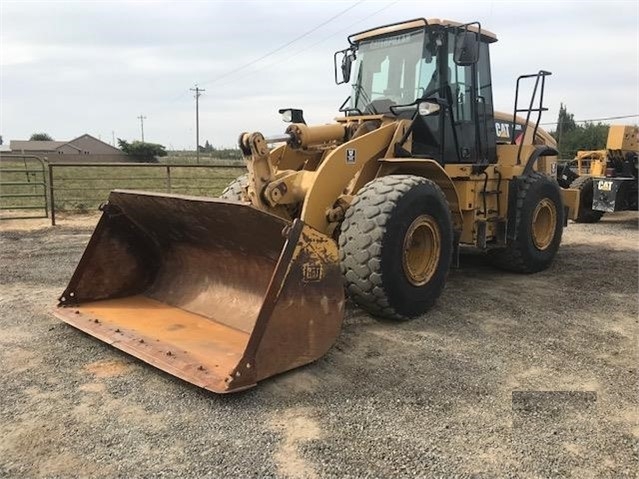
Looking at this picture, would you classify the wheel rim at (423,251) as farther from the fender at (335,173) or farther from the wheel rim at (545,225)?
the wheel rim at (545,225)

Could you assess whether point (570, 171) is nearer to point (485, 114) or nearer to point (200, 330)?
point (485, 114)

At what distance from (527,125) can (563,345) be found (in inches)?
138

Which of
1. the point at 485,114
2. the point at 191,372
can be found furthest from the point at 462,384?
the point at 485,114

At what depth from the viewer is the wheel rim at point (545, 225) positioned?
741 centimetres

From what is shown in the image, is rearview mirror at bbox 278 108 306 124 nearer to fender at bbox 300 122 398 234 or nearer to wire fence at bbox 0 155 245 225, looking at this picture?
fender at bbox 300 122 398 234

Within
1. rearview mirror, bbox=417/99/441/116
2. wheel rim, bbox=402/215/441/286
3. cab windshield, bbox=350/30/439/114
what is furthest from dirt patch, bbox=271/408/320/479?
cab windshield, bbox=350/30/439/114

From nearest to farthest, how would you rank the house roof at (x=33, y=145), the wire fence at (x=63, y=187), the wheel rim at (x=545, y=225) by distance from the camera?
the wheel rim at (x=545, y=225), the wire fence at (x=63, y=187), the house roof at (x=33, y=145)

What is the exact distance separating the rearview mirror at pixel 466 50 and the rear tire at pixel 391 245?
138cm

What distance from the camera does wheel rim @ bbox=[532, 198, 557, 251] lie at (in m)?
7.41

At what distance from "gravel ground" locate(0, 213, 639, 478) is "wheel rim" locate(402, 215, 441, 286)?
0.39 m

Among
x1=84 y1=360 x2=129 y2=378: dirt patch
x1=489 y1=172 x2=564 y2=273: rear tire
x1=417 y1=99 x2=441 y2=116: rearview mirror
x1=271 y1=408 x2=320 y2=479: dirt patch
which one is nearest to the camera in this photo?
x1=271 y1=408 x2=320 y2=479: dirt patch

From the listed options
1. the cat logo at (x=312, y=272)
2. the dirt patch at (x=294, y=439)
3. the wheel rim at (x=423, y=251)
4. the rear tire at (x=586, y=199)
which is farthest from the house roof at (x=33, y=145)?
the dirt patch at (x=294, y=439)

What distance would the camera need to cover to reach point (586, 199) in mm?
13188

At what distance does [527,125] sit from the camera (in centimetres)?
728
